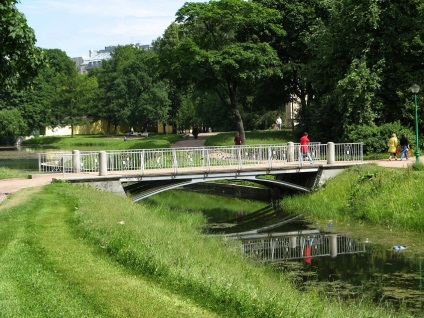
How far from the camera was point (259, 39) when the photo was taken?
50594 mm

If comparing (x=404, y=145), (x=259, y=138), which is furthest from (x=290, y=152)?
(x=259, y=138)

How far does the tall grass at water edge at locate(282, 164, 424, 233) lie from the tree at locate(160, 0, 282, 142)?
1610cm

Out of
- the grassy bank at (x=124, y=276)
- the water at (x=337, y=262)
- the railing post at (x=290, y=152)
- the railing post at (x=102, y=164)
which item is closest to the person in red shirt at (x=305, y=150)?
the railing post at (x=290, y=152)

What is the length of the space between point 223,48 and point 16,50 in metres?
25.8

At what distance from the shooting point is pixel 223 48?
153ft

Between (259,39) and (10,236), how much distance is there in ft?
124

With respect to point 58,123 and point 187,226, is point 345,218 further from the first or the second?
point 58,123

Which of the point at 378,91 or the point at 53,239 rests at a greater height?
the point at 378,91

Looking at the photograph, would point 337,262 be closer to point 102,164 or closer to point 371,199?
point 371,199

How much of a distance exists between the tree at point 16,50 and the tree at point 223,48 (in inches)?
856

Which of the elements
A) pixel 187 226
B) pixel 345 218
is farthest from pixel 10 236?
pixel 345 218

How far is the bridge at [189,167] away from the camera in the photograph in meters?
28.2

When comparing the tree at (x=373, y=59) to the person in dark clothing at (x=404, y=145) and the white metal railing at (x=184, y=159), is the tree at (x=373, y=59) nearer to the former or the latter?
the person in dark clothing at (x=404, y=145)

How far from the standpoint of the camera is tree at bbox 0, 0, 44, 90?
21.3 metres
